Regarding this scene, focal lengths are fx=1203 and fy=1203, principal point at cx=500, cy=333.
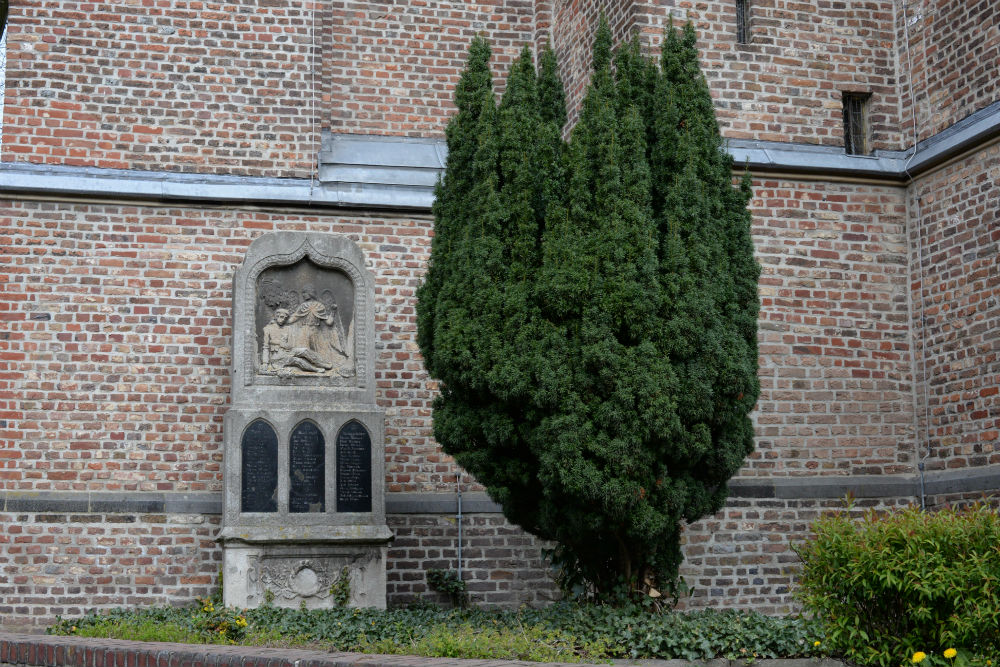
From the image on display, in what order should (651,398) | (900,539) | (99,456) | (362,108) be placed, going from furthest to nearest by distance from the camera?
(362,108)
(99,456)
(651,398)
(900,539)

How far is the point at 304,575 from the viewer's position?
9.53 metres

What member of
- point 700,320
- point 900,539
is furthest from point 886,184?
point 900,539

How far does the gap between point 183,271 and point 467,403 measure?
4.10 meters

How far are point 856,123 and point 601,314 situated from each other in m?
5.16

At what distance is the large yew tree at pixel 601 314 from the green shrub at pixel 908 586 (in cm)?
169

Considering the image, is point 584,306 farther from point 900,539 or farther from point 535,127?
point 900,539

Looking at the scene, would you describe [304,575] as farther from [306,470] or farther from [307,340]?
[307,340]

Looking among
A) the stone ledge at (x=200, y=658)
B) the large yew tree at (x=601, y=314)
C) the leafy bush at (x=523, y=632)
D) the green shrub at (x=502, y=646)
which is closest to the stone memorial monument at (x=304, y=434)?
the leafy bush at (x=523, y=632)

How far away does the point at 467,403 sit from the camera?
8656 millimetres

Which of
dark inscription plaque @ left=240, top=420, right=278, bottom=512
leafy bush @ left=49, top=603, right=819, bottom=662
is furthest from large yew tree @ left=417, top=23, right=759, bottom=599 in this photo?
dark inscription plaque @ left=240, top=420, right=278, bottom=512

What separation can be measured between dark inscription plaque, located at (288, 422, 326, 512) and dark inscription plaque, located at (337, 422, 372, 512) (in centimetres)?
15

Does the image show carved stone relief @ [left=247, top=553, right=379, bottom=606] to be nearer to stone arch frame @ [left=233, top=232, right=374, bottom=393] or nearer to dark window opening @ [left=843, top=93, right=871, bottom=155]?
stone arch frame @ [left=233, top=232, right=374, bottom=393]

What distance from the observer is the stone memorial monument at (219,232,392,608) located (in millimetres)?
9508

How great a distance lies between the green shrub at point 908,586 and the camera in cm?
588
